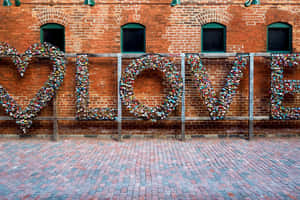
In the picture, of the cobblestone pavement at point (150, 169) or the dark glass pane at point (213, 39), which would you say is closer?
the cobblestone pavement at point (150, 169)

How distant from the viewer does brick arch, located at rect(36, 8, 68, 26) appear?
309 inches

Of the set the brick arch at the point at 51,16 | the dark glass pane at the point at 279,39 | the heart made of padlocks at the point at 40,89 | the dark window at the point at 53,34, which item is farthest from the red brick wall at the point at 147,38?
the heart made of padlocks at the point at 40,89

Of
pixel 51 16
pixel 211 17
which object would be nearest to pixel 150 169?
pixel 211 17

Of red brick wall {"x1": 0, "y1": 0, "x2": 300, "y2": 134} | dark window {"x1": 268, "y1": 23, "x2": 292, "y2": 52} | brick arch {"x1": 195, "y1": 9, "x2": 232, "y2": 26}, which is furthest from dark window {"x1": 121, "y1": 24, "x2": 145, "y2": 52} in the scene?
dark window {"x1": 268, "y1": 23, "x2": 292, "y2": 52}

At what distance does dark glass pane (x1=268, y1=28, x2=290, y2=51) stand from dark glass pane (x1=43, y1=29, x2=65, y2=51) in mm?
8036

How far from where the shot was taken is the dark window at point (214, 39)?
7953mm

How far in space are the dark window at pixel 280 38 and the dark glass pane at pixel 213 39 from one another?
1860mm

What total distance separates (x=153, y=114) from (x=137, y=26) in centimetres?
346

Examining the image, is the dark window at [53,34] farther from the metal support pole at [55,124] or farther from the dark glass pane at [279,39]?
the dark glass pane at [279,39]

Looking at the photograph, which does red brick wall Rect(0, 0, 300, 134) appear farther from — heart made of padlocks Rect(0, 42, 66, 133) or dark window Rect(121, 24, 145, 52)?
heart made of padlocks Rect(0, 42, 66, 133)

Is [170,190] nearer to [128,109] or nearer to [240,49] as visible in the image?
[128,109]

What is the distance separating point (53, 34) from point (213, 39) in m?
6.20

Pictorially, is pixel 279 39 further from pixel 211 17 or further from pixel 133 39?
pixel 133 39

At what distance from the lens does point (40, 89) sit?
7.33 m
